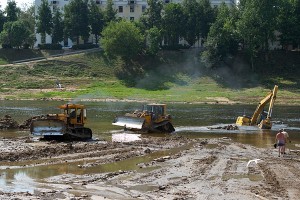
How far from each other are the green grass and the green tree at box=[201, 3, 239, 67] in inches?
94.0

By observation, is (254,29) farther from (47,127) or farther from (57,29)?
(47,127)

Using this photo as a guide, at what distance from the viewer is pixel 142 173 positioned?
77.5ft

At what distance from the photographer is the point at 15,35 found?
110 meters

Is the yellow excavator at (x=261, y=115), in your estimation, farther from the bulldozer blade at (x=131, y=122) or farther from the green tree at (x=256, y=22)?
the green tree at (x=256, y=22)

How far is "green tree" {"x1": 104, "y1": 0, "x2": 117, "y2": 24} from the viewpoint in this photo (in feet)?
389

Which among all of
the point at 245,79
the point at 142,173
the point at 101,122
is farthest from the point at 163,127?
the point at 245,79

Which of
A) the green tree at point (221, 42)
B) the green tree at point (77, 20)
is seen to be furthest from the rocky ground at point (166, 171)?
the green tree at point (77, 20)

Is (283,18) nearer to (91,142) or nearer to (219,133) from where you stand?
(219,133)

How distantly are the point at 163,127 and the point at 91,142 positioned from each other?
978 centimetres

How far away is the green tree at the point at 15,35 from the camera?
11058cm

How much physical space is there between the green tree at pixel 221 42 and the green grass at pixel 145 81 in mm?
2389

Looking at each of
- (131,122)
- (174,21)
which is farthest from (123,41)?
(131,122)

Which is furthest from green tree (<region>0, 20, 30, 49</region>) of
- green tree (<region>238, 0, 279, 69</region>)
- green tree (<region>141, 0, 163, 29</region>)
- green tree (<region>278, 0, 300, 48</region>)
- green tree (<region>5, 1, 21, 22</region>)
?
green tree (<region>278, 0, 300, 48</region>)

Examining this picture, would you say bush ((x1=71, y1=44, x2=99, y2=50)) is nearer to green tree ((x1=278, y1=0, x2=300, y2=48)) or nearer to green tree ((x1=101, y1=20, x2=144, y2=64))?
green tree ((x1=101, y1=20, x2=144, y2=64))
